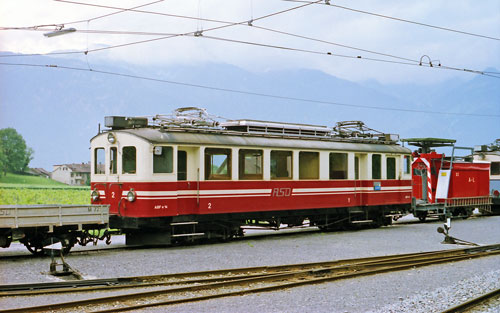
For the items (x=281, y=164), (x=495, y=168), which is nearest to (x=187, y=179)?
(x=281, y=164)

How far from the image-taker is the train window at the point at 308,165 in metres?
17.8

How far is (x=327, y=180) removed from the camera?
18.7m

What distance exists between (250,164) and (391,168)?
7169 millimetres

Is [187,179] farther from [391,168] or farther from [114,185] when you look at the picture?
[391,168]

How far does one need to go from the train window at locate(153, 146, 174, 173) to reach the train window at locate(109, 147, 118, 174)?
56.2 inches

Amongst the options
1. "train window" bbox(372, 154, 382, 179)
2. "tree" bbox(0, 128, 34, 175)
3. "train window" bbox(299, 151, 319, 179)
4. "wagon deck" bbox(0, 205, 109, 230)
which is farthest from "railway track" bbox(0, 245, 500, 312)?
"tree" bbox(0, 128, 34, 175)

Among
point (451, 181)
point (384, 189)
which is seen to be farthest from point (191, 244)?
point (451, 181)

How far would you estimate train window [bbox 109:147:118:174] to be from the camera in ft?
50.5

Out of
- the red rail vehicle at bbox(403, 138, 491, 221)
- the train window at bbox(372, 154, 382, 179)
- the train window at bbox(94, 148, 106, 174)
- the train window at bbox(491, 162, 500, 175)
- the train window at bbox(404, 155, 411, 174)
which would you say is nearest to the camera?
the train window at bbox(94, 148, 106, 174)

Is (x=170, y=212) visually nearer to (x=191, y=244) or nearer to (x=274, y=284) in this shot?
(x=191, y=244)

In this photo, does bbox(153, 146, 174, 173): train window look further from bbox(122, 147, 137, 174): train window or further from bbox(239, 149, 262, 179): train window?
bbox(239, 149, 262, 179): train window

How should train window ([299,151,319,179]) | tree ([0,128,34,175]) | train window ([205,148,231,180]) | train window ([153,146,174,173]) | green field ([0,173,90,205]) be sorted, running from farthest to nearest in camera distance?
tree ([0,128,34,175]) < green field ([0,173,90,205]) < train window ([299,151,319,179]) < train window ([205,148,231,180]) < train window ([153,146,174,173])

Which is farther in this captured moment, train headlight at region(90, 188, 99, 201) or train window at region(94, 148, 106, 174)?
train window at region(94, 148, 106, 174)

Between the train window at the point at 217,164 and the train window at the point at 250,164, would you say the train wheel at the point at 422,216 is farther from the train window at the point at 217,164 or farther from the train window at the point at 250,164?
the train window at the point at 217,164
